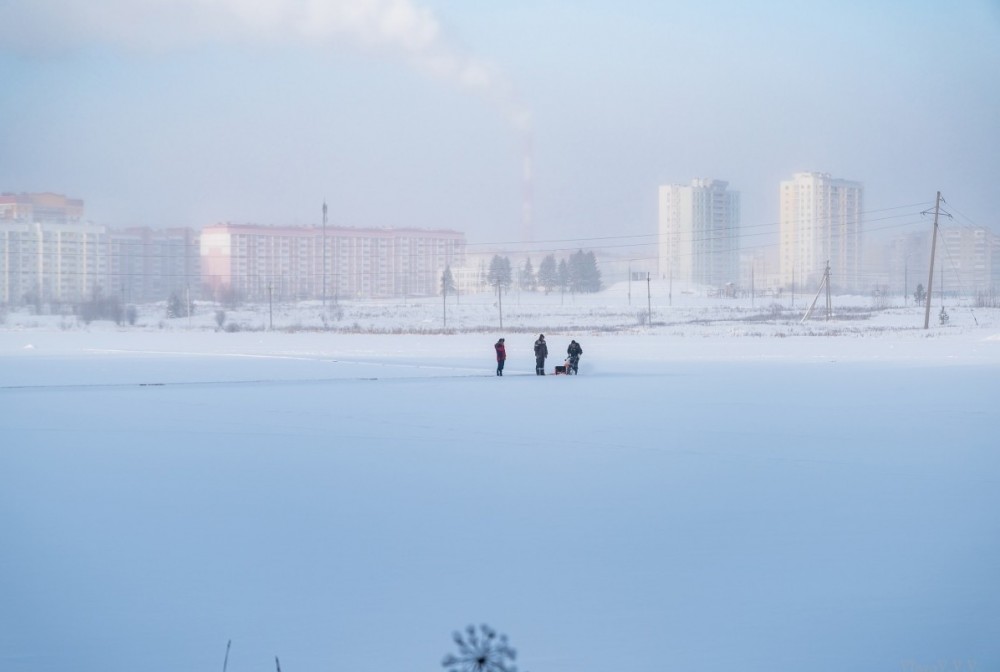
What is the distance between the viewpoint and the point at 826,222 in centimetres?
11462

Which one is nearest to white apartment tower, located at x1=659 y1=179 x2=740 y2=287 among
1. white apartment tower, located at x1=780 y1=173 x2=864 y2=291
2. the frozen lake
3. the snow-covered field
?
white apartment tower, located at x1=780 y1=173 x2=864 y2=291

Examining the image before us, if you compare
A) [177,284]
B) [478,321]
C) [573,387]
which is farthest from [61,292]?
[573,387]

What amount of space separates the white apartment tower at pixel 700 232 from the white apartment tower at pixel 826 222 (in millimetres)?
7732

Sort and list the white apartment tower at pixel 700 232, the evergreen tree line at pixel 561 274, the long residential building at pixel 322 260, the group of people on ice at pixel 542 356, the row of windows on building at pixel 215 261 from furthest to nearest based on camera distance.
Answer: the white apartment tower at pixel 700 232 < the evergreen tree line at pixel 561 274 < the long residential building at pixel 322 260 < the row of windows on building at pixel 215 261 < the group of people on ice at pixel 542 356

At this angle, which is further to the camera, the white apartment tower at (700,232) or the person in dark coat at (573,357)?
the white apartment tower at (700,232)

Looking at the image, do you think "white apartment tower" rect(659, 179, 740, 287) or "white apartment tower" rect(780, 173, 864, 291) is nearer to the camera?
"white apartment tower" rect(780, 173, 864, 291)

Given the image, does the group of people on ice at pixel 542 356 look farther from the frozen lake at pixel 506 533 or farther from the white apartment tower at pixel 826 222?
the white apartment tower at pixel 826 222

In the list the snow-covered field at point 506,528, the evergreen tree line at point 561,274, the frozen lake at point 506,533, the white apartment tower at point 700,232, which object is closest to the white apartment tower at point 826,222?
the white apartment tower at point 700,232

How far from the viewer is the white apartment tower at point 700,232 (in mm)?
119625

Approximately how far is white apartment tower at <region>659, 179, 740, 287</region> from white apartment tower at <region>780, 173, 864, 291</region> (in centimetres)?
773

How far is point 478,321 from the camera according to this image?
7575cm

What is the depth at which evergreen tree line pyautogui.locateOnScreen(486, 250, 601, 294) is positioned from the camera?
4348 inches

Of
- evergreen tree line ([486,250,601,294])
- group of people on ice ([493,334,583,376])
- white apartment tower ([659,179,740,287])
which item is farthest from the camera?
white apartment tower ([659,179,740,287])

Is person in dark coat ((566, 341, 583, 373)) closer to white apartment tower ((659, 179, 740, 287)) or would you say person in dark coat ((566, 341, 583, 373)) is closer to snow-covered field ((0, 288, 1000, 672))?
snow-covered field ((0, 288, 1000, 672))
